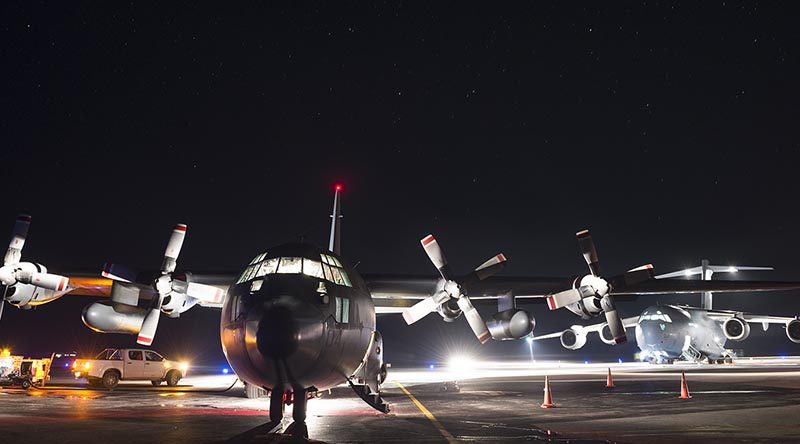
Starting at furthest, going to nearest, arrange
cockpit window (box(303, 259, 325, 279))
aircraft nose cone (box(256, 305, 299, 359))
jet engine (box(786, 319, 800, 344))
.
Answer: jet engine (box(786, 319, 800, 344))
cockpit window (box(303, 259, 325, 279))
aircraft nose cone (box(256, 305, 299, 359))

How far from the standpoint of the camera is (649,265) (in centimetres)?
2005

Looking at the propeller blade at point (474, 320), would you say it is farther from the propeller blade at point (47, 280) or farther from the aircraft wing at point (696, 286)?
the propeller blade at point (47, 280)

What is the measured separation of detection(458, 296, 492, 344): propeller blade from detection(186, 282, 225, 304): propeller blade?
7230 millimetres

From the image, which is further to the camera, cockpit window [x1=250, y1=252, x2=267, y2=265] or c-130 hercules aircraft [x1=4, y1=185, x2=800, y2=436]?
cockpit window [x1=250, y1=252, x2=267, y2=265]

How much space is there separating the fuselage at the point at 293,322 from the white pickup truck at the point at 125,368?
1479cm

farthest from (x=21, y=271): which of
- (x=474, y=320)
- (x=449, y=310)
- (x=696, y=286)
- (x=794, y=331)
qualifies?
(x=794, y=331)

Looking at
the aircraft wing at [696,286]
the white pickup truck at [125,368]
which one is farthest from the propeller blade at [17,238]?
the aircraft wing at [696,286]

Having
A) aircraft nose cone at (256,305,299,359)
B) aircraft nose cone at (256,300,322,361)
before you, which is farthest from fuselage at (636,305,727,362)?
aircraft nose cone at (256,305,299,359)

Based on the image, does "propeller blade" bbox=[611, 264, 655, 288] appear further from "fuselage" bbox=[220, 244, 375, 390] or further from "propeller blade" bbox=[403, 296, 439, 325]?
"fuselage" bbox=[220, 244, 375, 390]

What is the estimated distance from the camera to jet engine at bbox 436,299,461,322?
19953mm

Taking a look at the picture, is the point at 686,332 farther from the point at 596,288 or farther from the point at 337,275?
the point at 337,275

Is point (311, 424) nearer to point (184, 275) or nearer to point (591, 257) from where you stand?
point (184, 275)

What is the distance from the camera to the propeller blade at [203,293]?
624 inches

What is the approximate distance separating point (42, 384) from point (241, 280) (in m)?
17.4
